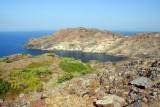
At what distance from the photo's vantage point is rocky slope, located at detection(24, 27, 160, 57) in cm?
9006

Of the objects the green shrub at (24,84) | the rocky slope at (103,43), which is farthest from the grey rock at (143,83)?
the rocky slope at (103,43)

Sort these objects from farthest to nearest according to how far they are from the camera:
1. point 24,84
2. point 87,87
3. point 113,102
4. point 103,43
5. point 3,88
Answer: point 103,43 < point 24,84 < point 3,88 < point 87,87 < point 113,102

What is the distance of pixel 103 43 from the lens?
116812mm

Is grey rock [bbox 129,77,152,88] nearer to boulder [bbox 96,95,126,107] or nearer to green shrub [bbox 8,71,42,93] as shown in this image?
boulder [bbox 96,95,126,107]

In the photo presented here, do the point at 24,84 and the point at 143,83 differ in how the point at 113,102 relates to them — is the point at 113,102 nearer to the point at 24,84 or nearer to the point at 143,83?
the point at 143,83

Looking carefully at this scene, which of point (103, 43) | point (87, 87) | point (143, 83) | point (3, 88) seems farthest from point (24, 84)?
point (103, 43)

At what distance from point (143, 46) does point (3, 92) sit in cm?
9477

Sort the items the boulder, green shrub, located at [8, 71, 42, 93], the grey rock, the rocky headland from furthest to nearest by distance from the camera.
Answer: green shrub, located at [8, 71, 42, 93] → the grey rock → the rocky headland → the boulder

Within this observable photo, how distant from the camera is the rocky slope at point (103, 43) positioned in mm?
90062

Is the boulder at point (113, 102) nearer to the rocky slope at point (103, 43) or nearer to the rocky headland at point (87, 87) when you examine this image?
the rocky headland at point (87, 87)

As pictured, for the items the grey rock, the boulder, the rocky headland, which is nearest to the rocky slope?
the rocky headland

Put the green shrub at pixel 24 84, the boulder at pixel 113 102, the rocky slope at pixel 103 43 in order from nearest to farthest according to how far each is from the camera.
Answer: the boulder at pixel 113 102 → the green shrub at pixel 24 84 → the rocky slope at pixel 103 43

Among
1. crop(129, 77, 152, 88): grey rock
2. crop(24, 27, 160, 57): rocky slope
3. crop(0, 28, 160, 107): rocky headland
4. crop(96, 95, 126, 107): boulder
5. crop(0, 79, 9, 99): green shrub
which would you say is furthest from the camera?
Answer: crop(24, 27, 160, 57): rocky slope

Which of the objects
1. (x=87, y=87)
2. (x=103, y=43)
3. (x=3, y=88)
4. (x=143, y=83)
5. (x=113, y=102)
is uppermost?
(x=143, y=83)
